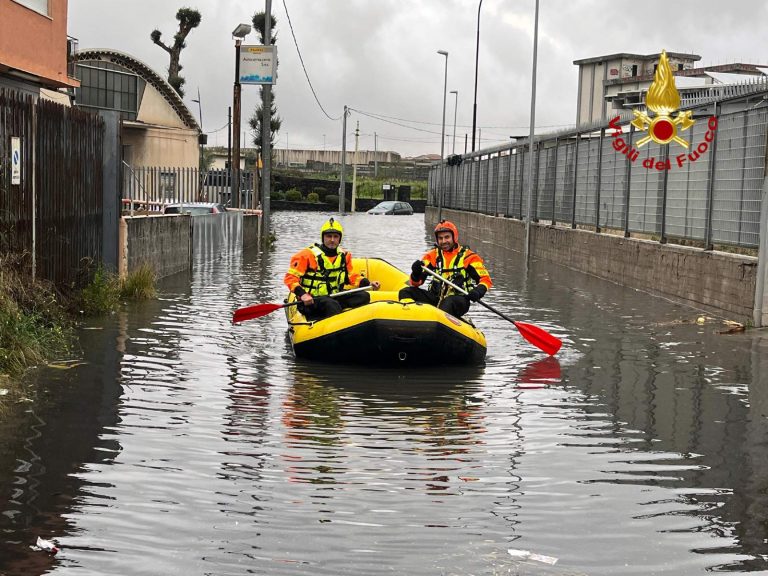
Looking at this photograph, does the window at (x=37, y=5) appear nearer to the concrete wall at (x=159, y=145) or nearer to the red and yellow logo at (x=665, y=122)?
the red and yellow logo at (x=665, y=122)

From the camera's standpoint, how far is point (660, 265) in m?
21.0

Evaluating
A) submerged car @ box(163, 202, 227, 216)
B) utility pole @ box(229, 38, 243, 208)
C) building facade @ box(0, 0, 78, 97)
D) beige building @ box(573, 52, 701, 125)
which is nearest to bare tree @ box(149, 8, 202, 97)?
beige building @ box(573, 52, 701, 125)

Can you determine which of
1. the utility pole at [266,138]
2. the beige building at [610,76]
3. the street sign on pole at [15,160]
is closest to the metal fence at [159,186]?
the utility pole at [266,138]

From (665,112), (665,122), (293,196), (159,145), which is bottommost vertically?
(293,196)

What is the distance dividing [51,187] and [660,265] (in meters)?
10.7

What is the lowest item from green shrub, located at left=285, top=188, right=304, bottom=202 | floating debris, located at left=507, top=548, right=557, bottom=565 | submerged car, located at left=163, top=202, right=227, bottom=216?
floating debris, located at left=507, top=548, right=557, bottom=565

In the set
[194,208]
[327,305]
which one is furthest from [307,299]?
[194,208]

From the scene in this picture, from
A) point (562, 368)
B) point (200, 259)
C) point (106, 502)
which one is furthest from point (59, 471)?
point (200, 259)

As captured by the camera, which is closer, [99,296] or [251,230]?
[99,296]

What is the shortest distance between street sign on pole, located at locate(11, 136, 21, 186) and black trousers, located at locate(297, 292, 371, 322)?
10.6ft

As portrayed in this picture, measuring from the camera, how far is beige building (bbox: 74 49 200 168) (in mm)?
68438

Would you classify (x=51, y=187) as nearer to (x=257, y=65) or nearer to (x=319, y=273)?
(x=319, y=273)

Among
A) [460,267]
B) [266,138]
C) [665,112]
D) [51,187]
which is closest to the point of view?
[460,267]

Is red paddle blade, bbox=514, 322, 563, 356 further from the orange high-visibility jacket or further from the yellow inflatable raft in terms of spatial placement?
the yellow inflatable raft
